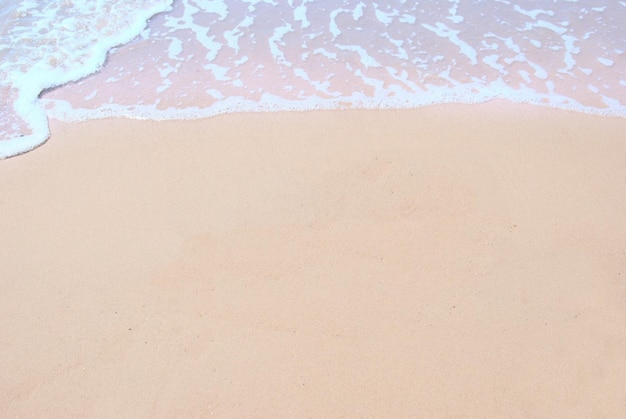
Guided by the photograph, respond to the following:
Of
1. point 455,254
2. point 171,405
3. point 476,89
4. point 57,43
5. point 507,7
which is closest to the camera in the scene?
point 171,405

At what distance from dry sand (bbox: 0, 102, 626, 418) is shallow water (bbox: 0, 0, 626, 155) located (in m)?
0.40

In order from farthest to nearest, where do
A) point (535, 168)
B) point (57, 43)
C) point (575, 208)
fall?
point (57, 43) < point (535, 168) < point (575, 208)

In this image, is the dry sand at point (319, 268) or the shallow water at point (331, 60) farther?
the shallow water at point (331, 60)

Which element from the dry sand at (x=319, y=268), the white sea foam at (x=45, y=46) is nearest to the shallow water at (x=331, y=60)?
the white sea foam at (x=45, y=46)

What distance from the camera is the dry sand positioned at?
2951 mm

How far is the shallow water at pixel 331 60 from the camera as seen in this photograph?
5.07 meters

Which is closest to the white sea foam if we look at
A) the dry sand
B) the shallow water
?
the shallow water

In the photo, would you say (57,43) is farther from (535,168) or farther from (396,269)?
(535,168)

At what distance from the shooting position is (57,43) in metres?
6.07

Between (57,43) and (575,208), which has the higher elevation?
(57,43)

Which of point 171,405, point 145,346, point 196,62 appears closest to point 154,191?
point 145,346

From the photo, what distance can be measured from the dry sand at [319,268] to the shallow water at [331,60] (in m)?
0.40

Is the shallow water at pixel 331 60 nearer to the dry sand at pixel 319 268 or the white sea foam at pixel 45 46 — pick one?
the white sea foam at pixel 45 46

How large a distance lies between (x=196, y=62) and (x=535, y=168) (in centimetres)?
351
